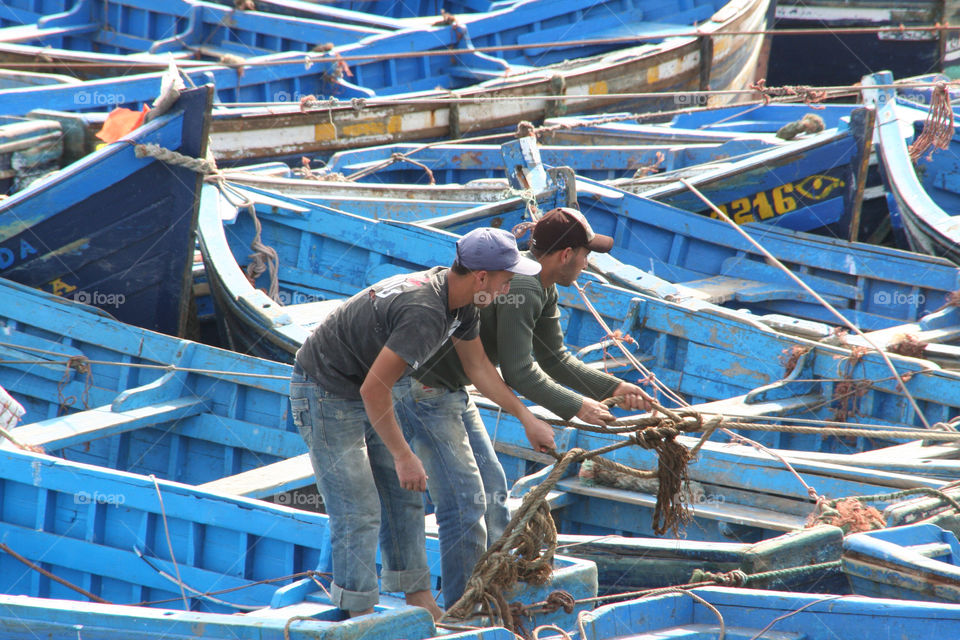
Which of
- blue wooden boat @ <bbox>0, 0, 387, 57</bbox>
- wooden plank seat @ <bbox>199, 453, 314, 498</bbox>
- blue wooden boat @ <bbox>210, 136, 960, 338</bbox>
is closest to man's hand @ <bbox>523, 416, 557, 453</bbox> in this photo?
wooden plank seat @ <bbox>199, 453, 314, 498</bbox>


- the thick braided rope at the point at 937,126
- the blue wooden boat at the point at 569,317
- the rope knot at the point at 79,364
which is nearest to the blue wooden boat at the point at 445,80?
the blue wooden boat at the point at 569,317

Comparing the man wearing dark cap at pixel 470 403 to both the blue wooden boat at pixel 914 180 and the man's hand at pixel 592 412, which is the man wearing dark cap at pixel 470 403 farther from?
the blue wooden boat at pixel 914 180

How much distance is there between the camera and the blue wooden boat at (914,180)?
7695 mm

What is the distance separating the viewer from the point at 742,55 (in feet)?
45.8

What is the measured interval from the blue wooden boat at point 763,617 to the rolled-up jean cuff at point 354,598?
671mm

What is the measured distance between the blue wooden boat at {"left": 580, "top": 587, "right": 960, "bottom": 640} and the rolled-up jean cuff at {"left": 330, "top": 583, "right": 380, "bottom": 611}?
0.67m

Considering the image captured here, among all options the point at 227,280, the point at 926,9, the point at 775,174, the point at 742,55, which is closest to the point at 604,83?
the point at 742,55


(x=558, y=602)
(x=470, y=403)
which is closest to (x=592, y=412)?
(x=470, y=403)

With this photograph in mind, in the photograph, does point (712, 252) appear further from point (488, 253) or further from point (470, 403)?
point (488, 253)

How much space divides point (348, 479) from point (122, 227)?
165 inches

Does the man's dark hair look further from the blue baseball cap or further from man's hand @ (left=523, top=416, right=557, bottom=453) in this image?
man's hand @ (left=523, top=416, right=557, bottom=453)

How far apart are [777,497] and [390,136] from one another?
23.4 ft

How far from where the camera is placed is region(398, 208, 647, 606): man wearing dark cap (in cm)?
332

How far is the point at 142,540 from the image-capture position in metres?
4.54
